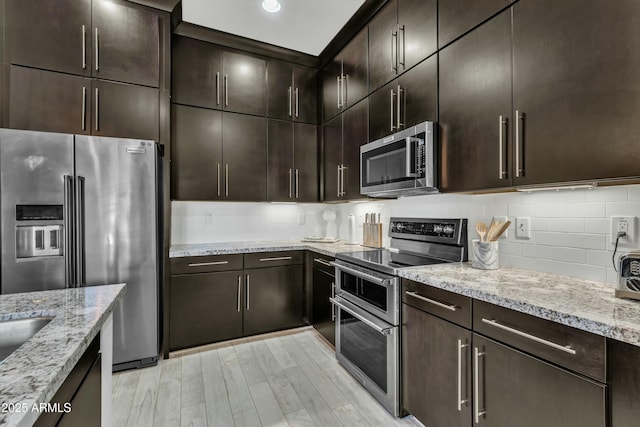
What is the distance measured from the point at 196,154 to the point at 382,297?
2.15m

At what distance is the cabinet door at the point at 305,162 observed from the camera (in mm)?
3289

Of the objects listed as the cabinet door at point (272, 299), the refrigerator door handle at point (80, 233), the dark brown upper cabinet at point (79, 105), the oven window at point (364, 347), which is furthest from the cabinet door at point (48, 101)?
the oven window at point (364, 347)

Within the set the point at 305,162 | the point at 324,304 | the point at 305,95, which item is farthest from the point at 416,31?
the point at 324,304

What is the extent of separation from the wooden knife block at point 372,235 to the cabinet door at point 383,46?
1.20 m

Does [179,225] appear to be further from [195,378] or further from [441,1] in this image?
[441,1]

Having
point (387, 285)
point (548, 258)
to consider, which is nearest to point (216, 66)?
point (387, 285)

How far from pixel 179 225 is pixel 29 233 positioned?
124 centimetres

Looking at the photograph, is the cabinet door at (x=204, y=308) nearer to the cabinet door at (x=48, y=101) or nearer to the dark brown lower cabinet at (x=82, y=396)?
the cabinet door at (x=48, y=101)

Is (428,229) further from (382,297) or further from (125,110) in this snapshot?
(125,110)

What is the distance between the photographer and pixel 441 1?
5.89 feet

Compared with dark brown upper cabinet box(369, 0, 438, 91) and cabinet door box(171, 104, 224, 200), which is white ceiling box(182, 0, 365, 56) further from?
cabinet door box(171, 104, 224, 200)

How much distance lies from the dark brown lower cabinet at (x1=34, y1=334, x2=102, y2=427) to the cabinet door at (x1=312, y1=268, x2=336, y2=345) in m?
1.73

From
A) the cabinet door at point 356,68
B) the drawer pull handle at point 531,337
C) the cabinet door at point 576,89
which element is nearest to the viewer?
the drawer pull handle at point 531,337

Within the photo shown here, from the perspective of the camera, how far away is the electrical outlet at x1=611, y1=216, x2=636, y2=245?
1.28 meters
